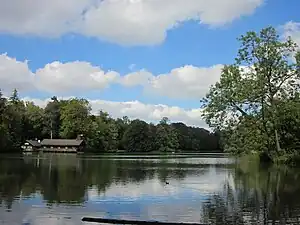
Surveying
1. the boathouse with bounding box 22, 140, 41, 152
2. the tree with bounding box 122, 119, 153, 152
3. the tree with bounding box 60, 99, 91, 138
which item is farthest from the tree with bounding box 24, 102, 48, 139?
the tree with bounding box 122, 119, 153, 152

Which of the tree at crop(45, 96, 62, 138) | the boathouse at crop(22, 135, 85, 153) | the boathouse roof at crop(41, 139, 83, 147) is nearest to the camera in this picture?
the boathouse at crop(22, 135, 85, 153)

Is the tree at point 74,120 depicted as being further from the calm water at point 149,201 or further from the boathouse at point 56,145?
the calm water at point 149,201

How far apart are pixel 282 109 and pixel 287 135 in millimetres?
5115

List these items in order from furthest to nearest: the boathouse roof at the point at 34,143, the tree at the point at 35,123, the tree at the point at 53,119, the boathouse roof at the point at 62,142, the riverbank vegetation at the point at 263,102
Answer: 1. the tree at the point at 53,119
2. the tree at the point at 35,123
3. the boathouse roof at the point at 62,142
4. the boathouse roof at the point at 34,143
5. the riverbank vegetation at the point at 263,102

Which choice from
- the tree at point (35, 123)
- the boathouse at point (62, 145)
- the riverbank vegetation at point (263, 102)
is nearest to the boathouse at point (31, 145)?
the boathouse at point (62, 145)

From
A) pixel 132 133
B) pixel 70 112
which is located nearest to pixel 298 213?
pixel 70 112

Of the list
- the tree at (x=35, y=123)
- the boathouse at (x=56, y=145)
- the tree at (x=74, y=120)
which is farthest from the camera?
the tree at (x=35, y=123)

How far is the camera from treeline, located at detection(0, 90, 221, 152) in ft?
376

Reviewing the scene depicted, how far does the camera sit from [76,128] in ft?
429

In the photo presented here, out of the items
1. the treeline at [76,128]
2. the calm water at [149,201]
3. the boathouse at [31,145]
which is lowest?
the calm water at [149,201]

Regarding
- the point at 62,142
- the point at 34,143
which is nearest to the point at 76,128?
the point at 62,142

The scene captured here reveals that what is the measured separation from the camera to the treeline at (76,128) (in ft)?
376

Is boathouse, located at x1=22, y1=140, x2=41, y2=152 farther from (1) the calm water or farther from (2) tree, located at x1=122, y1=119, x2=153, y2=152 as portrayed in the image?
(1) the calm water

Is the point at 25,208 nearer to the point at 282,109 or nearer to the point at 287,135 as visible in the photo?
the point at 282,109
